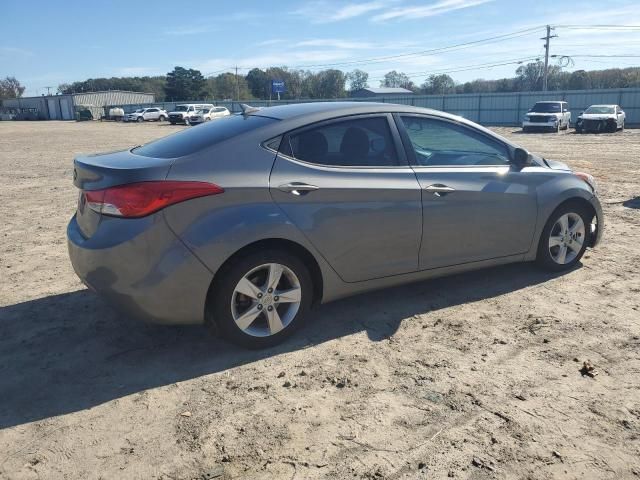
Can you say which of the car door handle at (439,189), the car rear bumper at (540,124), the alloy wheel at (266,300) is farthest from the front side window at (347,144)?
the car rear bumper at (540,124)

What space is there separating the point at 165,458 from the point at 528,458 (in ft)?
5.88

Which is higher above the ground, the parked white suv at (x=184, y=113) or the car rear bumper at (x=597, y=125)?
the parked white suv at (x=184, y=113)

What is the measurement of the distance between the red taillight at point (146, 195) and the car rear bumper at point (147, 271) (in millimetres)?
56

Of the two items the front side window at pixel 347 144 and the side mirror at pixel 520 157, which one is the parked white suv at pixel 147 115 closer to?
the side mirror at pixel 520 157

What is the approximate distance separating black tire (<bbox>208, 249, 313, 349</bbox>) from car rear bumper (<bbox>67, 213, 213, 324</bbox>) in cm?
10

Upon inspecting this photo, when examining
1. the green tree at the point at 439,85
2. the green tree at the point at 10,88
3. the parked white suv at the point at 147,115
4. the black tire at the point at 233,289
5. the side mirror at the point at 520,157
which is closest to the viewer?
the black tire at the point at 233,289

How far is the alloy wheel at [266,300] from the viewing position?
11.9 ft

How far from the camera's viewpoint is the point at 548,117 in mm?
32188

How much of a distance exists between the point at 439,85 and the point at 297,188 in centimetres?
9288

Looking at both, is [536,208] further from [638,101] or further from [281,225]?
[638,101]

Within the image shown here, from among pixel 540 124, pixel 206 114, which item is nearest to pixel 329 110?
pixel 540 124

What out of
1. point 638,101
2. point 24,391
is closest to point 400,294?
point 24,391

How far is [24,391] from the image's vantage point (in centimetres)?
330

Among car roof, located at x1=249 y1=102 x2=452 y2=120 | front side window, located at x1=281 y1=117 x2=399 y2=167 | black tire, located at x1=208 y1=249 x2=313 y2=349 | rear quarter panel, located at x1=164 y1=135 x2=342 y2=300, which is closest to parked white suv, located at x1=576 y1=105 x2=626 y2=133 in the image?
car roof, located at x1=249 y1=102 x2=452 y2=120
